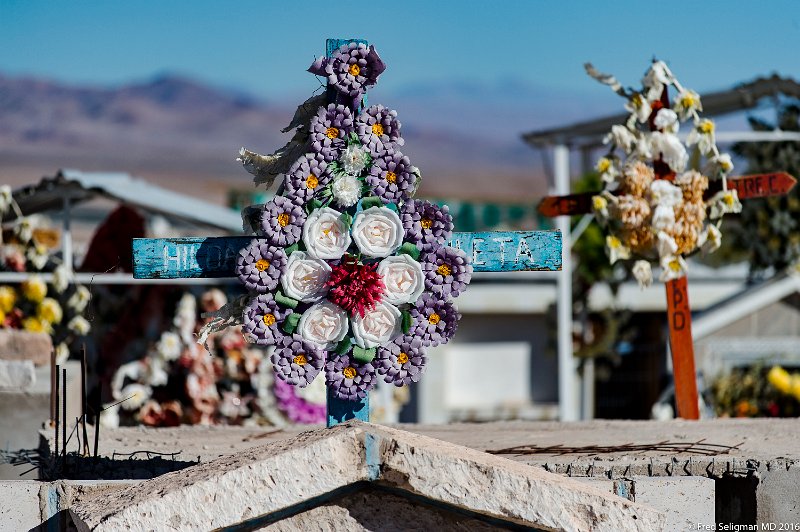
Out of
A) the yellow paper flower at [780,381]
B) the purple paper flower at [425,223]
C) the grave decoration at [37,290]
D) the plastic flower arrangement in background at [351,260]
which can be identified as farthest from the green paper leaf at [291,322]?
the yellow paper flower at [780,381]

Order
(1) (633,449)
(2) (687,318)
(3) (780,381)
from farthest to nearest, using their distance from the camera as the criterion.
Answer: (3) (780,381) → (2) (687,318) → (1) (633,449)

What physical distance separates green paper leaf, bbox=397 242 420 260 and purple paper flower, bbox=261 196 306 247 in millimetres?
342

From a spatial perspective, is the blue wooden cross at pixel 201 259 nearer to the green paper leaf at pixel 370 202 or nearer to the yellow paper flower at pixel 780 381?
the green paper leaf at pixel 370 202

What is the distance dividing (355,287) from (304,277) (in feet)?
0.58

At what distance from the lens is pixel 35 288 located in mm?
7387

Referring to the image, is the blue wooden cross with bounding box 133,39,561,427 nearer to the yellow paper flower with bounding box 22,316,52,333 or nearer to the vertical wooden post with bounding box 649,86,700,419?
Answer: the vertical wooden post with bounding box 649,86,700,419

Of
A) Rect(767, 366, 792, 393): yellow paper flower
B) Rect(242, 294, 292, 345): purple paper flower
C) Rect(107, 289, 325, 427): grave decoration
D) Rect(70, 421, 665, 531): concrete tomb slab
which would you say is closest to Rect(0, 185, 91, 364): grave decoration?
Rect(107, 289, 325, 427): grave decoration

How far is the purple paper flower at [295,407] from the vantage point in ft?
26.0

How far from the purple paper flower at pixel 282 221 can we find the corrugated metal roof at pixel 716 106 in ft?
14.9

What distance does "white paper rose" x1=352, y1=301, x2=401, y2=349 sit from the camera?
3885 millimetres

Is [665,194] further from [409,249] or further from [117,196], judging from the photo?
[117,196]

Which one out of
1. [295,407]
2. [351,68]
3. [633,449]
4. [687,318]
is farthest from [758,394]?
[351,68]

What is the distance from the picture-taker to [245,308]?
12.8ft

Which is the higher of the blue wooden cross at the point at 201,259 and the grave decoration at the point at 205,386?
the blue wooden cross at the point at 201,259
